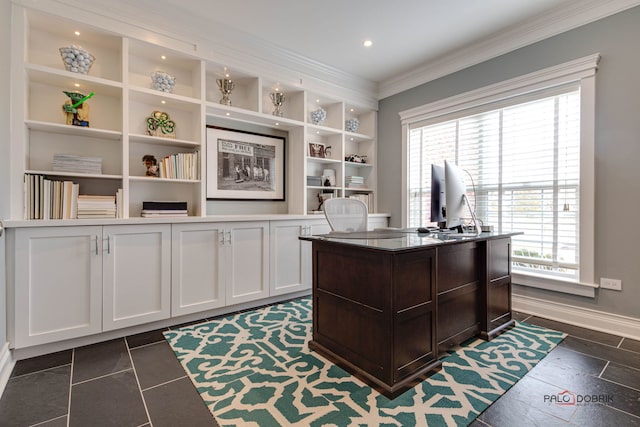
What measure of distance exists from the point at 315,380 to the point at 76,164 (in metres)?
2.47

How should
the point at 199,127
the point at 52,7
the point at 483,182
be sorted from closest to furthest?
the point at 52,7 < the point at 199,127 < the point at 483,182

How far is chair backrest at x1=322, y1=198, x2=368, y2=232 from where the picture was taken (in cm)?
271

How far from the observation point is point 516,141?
3.15 m

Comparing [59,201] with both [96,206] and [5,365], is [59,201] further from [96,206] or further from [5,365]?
[5,365]

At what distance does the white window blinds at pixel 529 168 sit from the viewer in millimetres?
2795

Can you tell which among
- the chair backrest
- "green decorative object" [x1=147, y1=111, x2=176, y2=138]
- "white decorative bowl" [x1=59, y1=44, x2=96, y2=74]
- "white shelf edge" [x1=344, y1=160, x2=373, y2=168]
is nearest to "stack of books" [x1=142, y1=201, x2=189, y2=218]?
"green decorative object" [x1=147, y1=111, x2=176, y2=138]

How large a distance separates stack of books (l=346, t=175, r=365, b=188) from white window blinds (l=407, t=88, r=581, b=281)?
1.24 meters

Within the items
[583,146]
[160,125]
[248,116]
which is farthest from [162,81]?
[583,146]

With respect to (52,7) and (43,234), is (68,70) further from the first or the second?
(43,234)

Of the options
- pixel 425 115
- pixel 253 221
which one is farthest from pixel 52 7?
pixel 425 115

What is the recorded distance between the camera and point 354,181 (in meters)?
4.42

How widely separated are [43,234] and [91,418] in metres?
1.34

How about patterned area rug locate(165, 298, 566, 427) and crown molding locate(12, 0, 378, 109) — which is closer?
patterned area rug locate(165, 298, 566, 427)

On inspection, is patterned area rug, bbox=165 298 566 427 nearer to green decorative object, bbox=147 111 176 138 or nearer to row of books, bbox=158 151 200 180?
row of books, bbox=158 151 200 180
